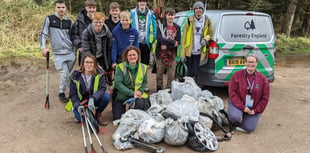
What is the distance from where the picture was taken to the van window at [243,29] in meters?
5.99

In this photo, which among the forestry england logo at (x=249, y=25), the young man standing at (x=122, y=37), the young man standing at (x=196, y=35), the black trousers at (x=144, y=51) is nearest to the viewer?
the young man standing at (x=122, y=37)

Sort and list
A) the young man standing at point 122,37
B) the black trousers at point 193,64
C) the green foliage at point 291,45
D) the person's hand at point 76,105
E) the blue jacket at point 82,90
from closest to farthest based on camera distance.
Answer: the person's hand at point 76,105
the blue jacket at point 82,90
the young man standing at point 122,37
the black trousers at point 193,64
the green foliage at point 291,45

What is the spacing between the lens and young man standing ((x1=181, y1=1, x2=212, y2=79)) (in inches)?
236

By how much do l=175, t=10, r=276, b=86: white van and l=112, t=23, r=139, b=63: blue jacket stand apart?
5.03 ft

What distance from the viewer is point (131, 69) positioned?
196 inches

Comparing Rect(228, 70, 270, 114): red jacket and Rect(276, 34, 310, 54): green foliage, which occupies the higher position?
Rect(276, 34, 310, 54): green foliage

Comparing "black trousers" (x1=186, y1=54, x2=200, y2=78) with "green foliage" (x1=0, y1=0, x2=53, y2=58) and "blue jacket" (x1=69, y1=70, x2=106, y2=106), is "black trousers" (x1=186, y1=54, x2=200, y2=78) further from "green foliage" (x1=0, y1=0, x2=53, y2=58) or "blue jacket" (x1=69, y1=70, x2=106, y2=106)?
"green foliage" (x1=0, y1=0, x2=53, y2=58)

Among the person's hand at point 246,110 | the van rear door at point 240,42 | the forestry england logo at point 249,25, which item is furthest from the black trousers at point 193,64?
the person's hand at point 246,110

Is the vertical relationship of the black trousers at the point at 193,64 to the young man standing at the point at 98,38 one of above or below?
below

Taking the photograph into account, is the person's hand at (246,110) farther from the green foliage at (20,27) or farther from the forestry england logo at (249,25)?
the green foliage at (20,27)

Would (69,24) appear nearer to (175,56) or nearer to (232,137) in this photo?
(175,56)

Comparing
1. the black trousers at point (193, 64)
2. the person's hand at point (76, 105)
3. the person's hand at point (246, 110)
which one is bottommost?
the person's hand at point (246, 110)

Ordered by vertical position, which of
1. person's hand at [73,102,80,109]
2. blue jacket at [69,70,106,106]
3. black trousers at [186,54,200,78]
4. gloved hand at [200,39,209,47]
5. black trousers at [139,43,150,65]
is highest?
gloved hand at [200,39,209,47]

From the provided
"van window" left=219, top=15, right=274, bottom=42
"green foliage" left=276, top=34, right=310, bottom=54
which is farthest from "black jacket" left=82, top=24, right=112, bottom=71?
"green foliage" left=276, top=34, right=310, bottom=54
